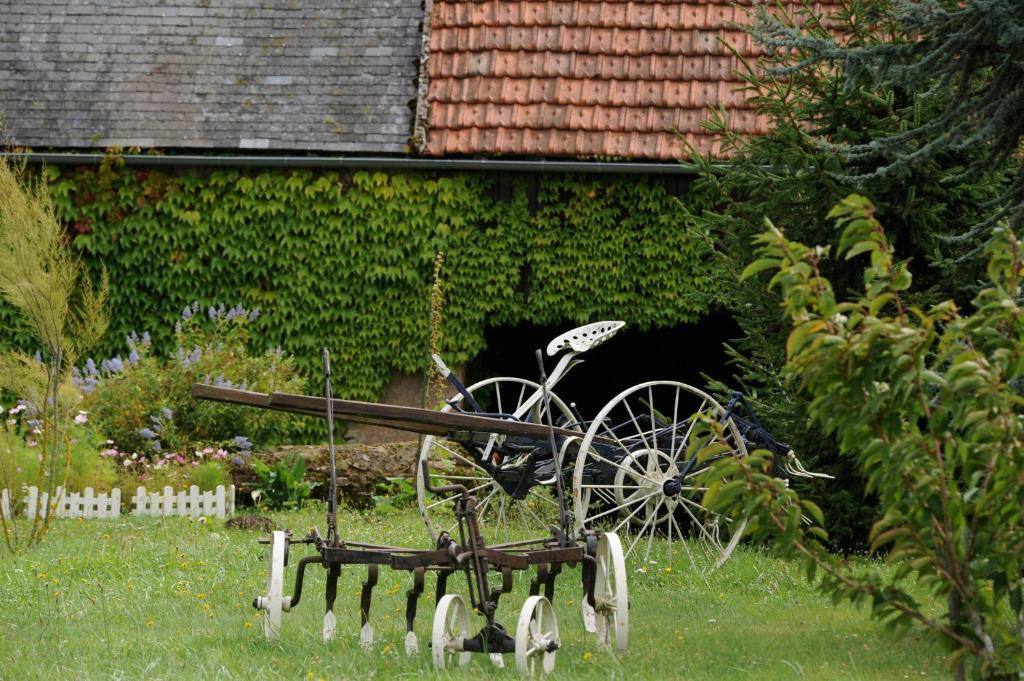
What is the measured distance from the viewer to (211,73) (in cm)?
1294

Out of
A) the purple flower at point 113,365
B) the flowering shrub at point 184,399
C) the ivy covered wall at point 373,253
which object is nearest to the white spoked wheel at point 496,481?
the ivy covered wall at point 373,253

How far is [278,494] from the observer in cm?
1083

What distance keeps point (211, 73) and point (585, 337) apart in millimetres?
6821

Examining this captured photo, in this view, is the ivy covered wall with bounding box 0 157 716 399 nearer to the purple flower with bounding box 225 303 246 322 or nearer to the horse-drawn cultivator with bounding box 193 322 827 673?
the purple flower with bounding box 225 303 246 322

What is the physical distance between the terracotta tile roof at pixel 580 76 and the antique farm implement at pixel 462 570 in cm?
645

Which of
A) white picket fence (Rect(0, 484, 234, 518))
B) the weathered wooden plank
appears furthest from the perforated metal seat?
white picket fence (Rect(0, 484, 234, 518))

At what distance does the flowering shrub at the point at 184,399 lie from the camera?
11.5 m

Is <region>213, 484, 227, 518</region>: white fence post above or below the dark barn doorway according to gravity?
below

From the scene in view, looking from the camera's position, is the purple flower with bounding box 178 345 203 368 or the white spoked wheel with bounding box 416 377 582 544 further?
the purple flower with bounding box 178 345 203 368

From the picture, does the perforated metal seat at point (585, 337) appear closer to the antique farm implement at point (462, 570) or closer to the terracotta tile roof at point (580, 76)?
the antique farm implement at point (462, 570)

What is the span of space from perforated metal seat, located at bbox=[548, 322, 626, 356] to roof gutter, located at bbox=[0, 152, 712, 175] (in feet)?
14.7

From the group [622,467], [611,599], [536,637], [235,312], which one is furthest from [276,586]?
[235,312]

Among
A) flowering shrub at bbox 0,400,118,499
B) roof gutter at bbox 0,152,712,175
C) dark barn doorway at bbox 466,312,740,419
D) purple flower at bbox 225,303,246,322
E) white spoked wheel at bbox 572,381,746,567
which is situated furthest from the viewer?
dark barn doorway at bbox 466,312,740,419

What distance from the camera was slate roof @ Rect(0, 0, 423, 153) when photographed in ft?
40.9
